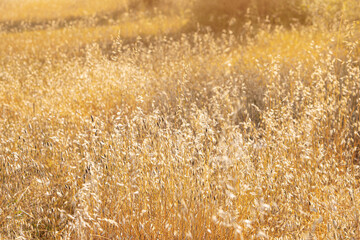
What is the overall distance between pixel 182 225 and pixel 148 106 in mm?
2694

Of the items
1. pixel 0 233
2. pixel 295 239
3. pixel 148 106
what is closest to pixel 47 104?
pixel 148 106

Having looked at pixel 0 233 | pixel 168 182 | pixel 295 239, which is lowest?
pixel 295 239

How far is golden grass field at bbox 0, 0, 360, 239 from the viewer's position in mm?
2082

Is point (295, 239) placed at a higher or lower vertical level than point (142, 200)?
lower

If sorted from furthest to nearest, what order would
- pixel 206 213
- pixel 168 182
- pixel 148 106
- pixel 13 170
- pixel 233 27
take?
1. pixel 233 27
2. pixel 148 106
3. pixel 13 170
4. pixel 168 182
5. pixel 206 213

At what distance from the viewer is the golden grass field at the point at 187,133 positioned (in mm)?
2082

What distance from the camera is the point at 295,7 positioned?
1061 cm

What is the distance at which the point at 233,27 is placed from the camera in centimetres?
1012

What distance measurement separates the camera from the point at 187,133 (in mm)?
3270

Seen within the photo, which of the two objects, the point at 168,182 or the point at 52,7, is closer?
the point at 168,182

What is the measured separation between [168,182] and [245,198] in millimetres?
536

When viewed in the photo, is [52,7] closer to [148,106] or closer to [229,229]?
[148,106]

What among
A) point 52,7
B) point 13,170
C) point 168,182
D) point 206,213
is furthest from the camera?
point 52,7

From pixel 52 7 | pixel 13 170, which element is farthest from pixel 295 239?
pixel 52 7
